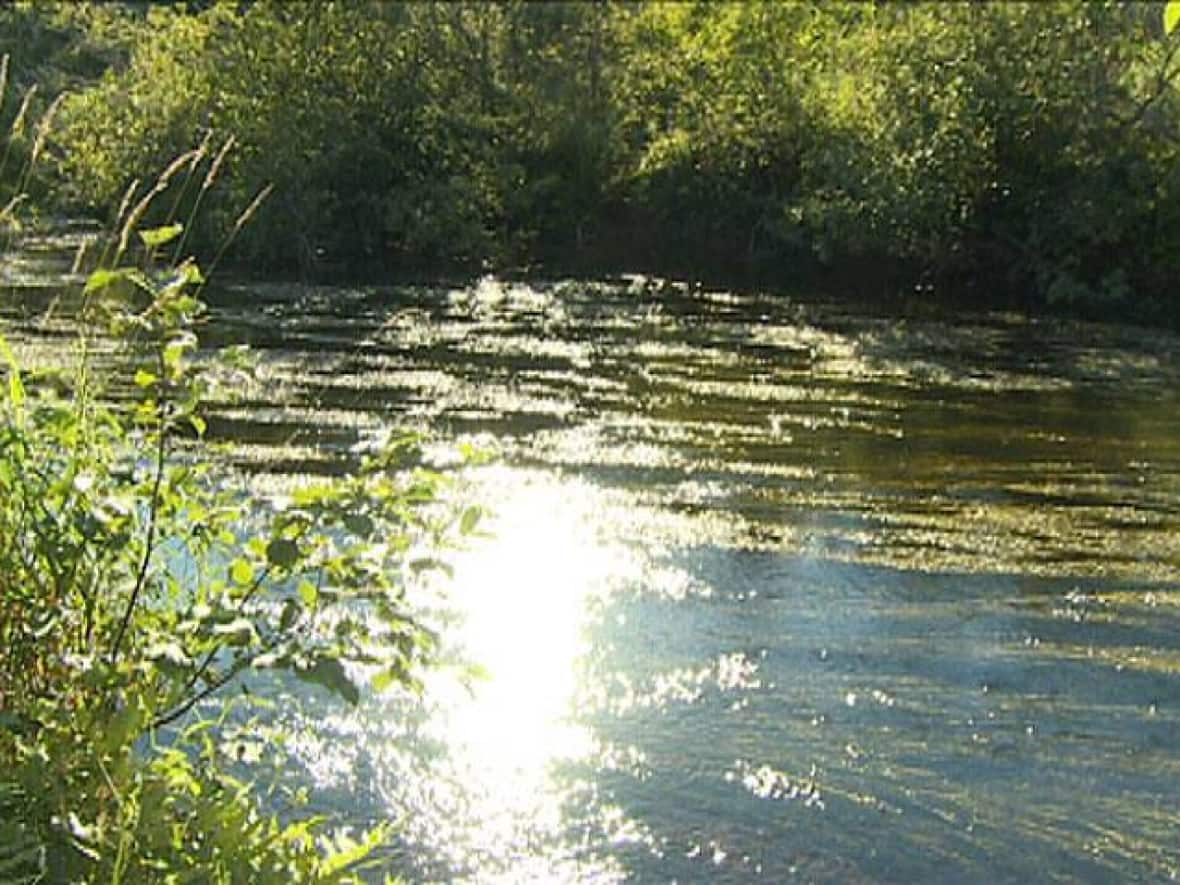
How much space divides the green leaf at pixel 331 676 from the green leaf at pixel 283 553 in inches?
10.3

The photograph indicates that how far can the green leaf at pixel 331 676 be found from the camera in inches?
148

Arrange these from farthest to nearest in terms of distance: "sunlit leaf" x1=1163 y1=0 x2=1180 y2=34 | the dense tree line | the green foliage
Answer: the dense tree line → the green foliage → "sunlit leaf" x1=1163 y1=0 x2=1180 y2=34

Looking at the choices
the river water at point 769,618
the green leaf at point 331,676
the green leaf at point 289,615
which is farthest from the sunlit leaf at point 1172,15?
the green leaf at point 289,615

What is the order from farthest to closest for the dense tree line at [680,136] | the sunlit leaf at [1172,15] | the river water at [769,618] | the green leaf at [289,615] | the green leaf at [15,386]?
1. the dense tree line at [680,136]
2. the river water at [769,618]
3. the green leaf at [15,386]
4. the green leaf at [289,615]
5. the sunlit leaf at [1172,15]

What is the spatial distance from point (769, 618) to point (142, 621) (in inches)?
210

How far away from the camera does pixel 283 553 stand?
3.87m

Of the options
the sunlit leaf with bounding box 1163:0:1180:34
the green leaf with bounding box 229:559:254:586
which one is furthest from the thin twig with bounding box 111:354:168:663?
the sunlit leaf with bounding box 1163:0:1180:34

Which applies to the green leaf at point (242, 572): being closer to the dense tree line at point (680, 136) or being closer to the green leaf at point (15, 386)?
the green leaf at point (15, 386)

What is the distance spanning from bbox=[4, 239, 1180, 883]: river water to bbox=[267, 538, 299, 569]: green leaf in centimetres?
53

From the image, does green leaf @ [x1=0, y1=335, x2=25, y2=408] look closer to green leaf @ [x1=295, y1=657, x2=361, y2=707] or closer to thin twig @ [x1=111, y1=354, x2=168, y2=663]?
thin twig @ [x1=111, y1=354, x2=168, y2=663]

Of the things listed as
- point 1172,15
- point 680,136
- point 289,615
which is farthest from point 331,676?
point 680,136

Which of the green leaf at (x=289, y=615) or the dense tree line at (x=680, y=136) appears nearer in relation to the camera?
the green leaf at (x=289, y=615)

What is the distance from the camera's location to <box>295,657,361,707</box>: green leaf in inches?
148

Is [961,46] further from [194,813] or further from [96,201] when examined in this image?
[194,813]
